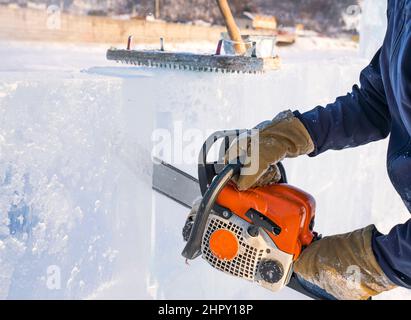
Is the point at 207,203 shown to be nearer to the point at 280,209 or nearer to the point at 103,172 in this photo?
the point at 280,209

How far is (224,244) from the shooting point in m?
1.24

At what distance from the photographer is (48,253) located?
4.54 ft

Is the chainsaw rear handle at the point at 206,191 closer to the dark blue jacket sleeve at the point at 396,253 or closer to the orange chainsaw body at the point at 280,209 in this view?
the orange chainsaw body at the point at 280,209

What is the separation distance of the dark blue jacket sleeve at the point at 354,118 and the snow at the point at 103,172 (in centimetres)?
56

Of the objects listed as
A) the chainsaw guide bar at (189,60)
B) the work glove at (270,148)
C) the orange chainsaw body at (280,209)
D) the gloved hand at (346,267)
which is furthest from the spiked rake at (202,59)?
the gloved hand at (346,267)

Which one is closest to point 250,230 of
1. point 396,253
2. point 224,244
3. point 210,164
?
point 224,244

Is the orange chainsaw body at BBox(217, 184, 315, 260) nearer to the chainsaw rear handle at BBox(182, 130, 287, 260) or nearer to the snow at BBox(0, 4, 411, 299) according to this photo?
the chainsaw rear handle at BBox(182, 130, 287, 260)

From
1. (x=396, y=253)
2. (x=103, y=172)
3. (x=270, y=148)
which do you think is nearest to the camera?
(x=396, y=253)

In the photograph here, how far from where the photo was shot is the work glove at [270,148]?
49.1 inches

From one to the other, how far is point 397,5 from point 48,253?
3.71 feet

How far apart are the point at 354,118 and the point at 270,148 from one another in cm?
29

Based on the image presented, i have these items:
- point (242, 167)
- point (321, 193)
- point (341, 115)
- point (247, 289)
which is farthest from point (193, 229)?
point (321, 193)

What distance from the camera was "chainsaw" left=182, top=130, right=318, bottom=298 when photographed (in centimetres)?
121

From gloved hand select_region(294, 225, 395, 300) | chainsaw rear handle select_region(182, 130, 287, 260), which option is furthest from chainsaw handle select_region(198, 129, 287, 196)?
gloved hand select_region(294, 225, 395, 300)
